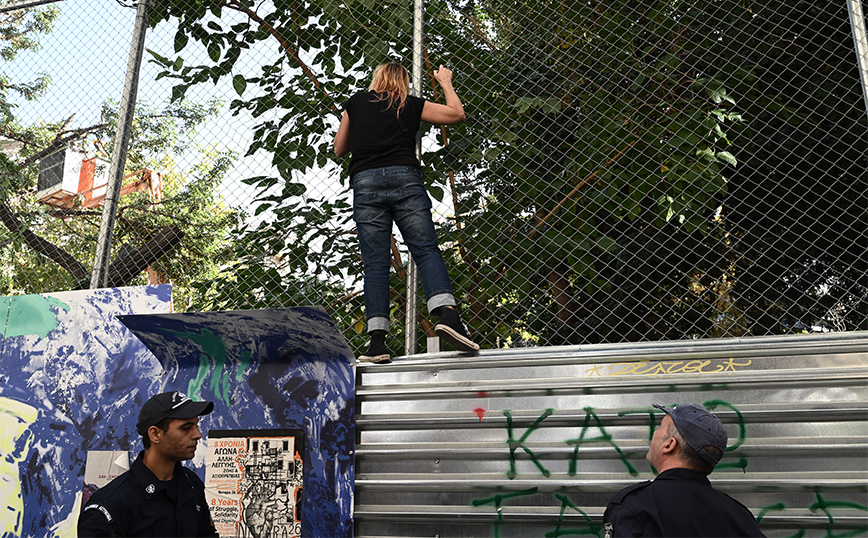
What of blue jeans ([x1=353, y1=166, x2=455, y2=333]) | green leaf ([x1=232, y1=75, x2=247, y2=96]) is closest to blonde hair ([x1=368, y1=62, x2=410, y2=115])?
blue jeans ([x1=353, y1=166, x2=455, y2=333])

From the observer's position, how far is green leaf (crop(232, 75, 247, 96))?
471cm

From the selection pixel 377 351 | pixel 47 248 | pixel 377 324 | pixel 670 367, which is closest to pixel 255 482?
pixel 377 351

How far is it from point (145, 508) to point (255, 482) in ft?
3.02

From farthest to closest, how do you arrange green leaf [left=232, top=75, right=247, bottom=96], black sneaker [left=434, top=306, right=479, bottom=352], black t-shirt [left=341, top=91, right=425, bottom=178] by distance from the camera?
1. green leaf [left=232, top=75, right=247, bottom=96]
2. black t-shirt [left=341, top=91, right=425, bottom=178]
3. black sneaker [left=434, top=306, right=479, bottom=352]

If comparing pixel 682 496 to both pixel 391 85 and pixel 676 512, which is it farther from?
pixel 391 85

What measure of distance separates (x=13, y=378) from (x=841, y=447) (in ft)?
15.5

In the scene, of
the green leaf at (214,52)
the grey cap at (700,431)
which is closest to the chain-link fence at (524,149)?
the green leaf at (214,52)

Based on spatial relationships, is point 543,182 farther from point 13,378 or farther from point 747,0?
point 13,378

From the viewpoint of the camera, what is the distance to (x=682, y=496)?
223cm

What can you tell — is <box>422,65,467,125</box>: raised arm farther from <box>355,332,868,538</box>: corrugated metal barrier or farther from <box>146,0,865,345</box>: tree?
<box>355,332,868,538</box>: corrugated metal barrier

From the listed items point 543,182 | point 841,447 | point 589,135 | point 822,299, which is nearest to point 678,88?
point 589,135

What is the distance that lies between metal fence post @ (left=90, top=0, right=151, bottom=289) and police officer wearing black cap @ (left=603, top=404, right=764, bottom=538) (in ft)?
11.2

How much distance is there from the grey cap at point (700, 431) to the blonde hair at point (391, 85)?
2.28 meters

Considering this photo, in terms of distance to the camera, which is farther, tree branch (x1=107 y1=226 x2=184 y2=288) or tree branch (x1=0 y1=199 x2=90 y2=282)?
tree branch (x1=0 y1=199 x2=90 y2=282)
